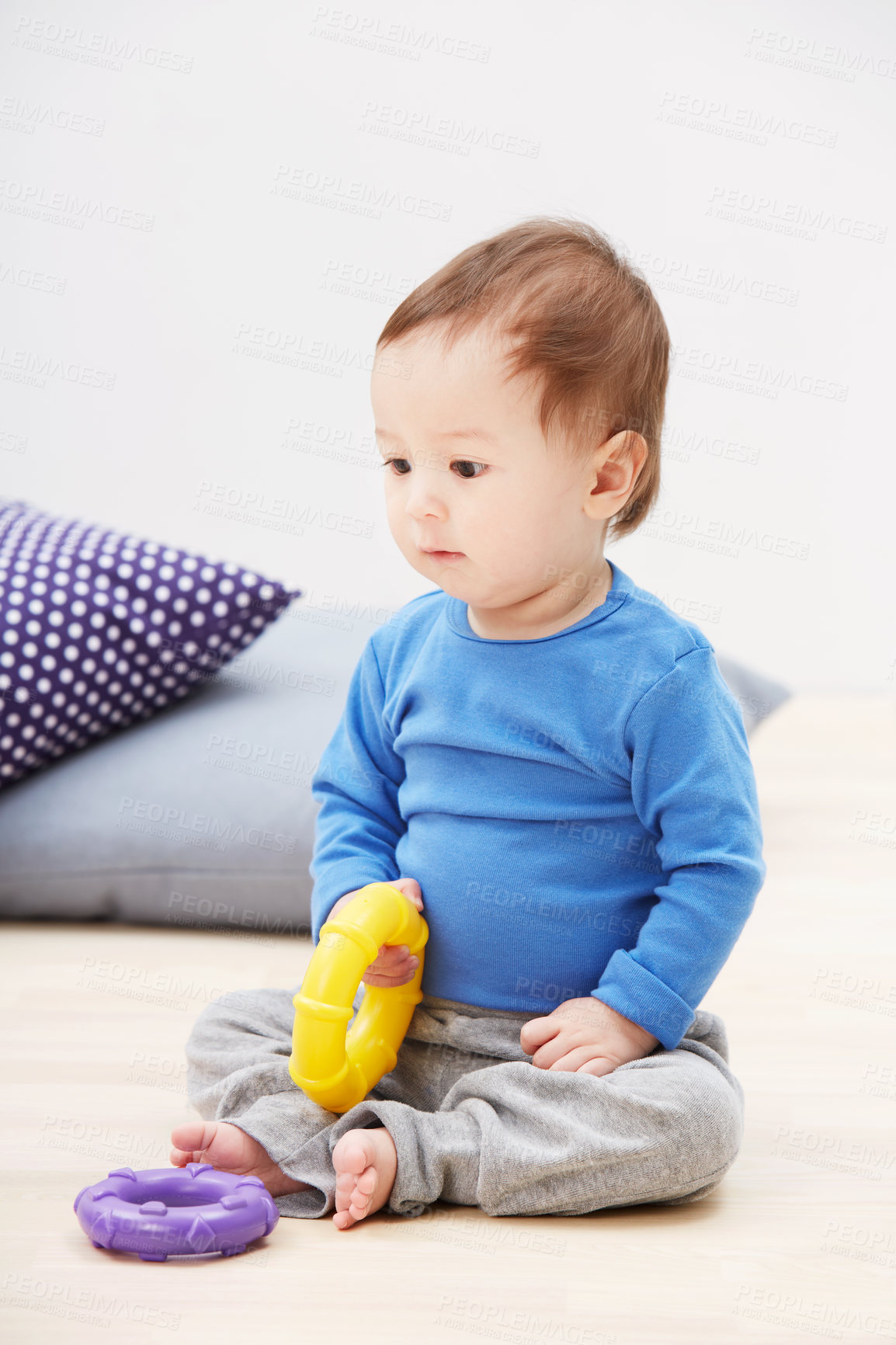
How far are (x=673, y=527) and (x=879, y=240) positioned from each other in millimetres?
840

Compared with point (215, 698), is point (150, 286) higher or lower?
higher

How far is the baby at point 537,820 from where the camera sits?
0.88m

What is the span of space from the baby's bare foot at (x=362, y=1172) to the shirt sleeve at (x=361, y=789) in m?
0.24

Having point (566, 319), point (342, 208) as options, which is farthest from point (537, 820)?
point (342, 208)

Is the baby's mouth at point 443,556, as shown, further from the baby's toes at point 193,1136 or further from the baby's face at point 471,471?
the baby's toes at point 193,1136

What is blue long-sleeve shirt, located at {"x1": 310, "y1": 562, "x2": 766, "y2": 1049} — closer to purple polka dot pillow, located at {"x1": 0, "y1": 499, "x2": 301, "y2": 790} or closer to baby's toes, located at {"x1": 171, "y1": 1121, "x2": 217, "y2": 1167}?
baby's toes, located at {"x1": 171, "y1": 1121, "x2": 217, "y2": 1167}

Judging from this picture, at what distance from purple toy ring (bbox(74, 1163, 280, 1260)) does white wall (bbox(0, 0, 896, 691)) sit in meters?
2.17

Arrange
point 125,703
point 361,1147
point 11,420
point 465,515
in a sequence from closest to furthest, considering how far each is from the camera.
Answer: point 361,1147, point 465,515, point 125,703, point 11,420

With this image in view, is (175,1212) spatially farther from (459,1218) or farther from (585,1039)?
(585,1039)

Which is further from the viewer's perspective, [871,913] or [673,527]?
[673,527]

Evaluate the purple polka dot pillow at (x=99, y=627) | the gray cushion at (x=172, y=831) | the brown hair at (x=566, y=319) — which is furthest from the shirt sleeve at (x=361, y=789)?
the purple polka dot pillow at (x=99, y=627)

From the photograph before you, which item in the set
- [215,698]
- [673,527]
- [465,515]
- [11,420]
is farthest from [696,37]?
[465,515]

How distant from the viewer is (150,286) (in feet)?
9.42

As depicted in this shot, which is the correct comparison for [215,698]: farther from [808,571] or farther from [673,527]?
[808,571]
